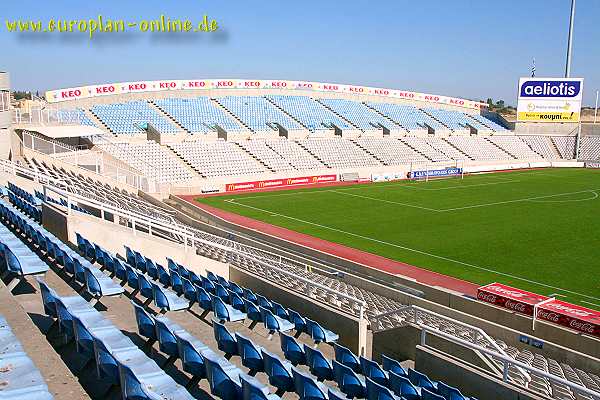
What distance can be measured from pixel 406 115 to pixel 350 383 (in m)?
67.9

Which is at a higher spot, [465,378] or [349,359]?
[349,359]

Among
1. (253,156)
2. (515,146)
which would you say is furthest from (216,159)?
(515,146)

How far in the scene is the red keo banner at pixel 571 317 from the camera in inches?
544

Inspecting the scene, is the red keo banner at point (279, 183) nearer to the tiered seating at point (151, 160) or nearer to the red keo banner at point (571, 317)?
the tiered seating at point (151, 160)

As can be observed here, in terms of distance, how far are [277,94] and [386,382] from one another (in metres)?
63.3

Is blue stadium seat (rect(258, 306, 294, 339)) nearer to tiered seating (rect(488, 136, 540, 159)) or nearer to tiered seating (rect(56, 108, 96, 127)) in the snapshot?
tiered seating (rect(56, 108, 96, 127))

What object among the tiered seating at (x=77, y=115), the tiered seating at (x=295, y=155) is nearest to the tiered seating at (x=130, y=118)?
the tiered seating at (x=77, y=115)

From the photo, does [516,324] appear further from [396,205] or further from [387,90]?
[387,90]

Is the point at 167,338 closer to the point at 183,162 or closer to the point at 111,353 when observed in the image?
the point at 111,353

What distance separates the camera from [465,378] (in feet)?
27.6

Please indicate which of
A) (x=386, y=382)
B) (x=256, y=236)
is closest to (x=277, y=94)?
(x=256, y=236)

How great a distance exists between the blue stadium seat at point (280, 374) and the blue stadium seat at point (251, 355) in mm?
276

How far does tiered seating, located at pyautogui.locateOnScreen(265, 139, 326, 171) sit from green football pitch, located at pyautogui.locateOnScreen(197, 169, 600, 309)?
5.97 meters

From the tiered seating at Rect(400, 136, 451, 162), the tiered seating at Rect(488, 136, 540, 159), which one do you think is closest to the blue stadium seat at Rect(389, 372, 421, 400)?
the tiered seating at Rect(400, 136, 451, 162)
